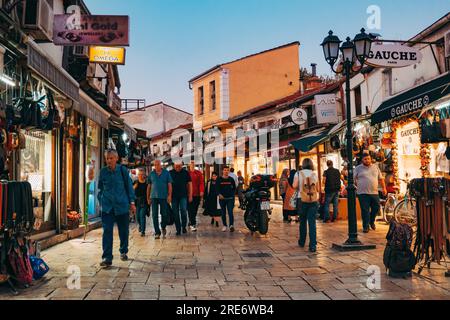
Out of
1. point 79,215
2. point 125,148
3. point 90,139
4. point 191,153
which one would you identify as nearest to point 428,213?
point 79,215

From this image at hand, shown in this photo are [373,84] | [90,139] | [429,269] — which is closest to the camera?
[429,269]

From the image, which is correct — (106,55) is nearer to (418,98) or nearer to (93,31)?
(93,31)

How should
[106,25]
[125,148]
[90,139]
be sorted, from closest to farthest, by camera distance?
[106,25] < [90,139] < [125,148]

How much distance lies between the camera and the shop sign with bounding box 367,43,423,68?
1155 centimetres

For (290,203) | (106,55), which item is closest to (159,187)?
(290,203)

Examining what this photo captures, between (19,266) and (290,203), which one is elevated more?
(290,203)

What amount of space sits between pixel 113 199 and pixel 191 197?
489 cm

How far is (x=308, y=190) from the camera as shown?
8.73m

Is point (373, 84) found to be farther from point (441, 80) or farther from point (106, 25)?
point (106, 25)

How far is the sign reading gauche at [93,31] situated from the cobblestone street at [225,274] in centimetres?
382

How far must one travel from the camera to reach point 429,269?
6.77 meters
